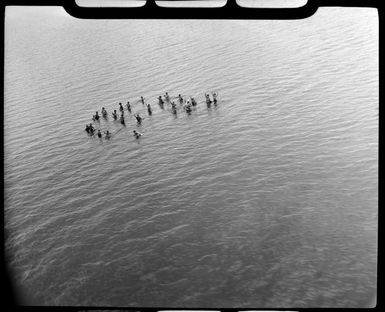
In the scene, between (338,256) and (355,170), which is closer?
(338,256)

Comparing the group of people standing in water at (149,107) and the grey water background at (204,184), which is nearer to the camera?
the grey water background at (204,184)

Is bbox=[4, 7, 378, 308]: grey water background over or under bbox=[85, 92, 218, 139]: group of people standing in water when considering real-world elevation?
under

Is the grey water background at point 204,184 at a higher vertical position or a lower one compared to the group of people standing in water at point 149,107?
lower

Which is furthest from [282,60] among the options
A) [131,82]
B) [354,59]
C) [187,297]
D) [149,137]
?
[187,297]

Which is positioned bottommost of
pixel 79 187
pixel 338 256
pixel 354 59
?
pixel 338 256

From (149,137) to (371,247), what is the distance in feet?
40.0

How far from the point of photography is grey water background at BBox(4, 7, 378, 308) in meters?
13.1

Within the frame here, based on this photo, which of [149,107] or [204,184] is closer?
[204,184]

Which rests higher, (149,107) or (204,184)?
(149,107)

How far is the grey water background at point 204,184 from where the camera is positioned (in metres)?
13.1

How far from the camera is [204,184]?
57.9 ft

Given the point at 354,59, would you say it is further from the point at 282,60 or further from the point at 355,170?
the point at 355,170

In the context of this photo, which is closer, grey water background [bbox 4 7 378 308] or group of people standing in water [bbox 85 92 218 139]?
grey water background [bbox 4 7 378 308]

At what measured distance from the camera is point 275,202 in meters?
16.5
